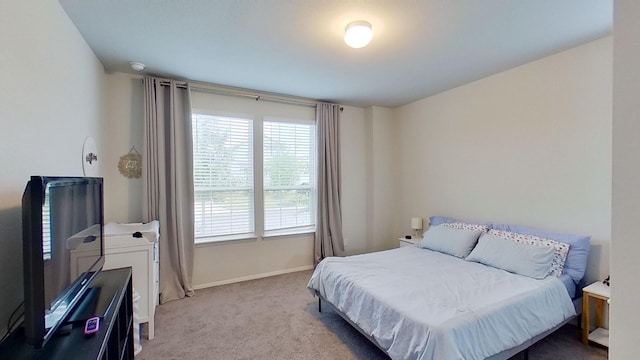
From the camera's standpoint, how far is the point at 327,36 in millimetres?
2314

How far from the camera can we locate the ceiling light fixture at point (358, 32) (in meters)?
2.07

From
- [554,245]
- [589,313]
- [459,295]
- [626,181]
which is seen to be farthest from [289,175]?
[626,181]

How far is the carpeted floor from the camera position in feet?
7.23

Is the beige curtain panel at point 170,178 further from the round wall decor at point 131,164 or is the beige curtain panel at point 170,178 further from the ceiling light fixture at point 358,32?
the ceiling light fixture at point 358,32

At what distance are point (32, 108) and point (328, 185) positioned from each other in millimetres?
3233

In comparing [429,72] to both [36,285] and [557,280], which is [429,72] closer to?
[557,280]

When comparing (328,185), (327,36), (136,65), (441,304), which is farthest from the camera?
(328,185)

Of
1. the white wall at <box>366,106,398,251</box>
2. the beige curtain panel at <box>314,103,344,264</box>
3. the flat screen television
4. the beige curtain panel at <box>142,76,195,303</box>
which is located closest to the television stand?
the flat screen television

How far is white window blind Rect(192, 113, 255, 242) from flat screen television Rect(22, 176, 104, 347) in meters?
1.98

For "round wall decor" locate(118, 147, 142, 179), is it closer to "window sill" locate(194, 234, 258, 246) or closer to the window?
the window

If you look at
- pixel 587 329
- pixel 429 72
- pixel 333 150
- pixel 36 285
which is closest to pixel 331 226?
pixel 333 150

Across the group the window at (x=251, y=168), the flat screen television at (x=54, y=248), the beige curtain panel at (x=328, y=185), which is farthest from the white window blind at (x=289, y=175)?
the flat screen television at (x=54, y=248)

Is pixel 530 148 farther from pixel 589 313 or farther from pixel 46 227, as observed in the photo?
pixel 46 227

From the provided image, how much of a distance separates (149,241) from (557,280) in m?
3.40
